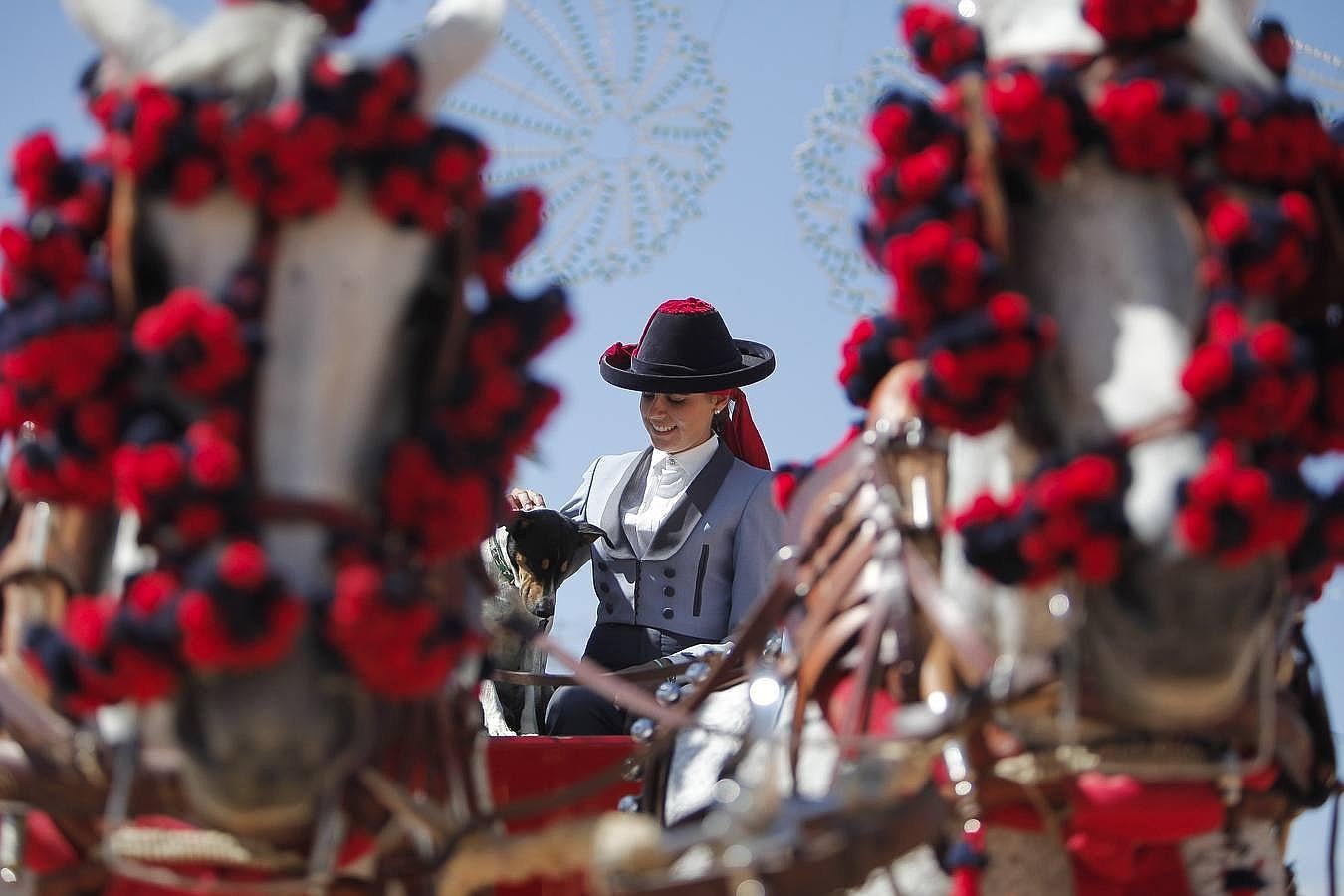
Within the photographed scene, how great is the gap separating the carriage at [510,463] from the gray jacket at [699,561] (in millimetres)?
2473

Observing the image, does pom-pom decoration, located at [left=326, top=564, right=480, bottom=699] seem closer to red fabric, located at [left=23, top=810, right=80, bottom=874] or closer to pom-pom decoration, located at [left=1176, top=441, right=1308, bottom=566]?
red fabric, located at [left=23, top=810, right=80, bottom=874]

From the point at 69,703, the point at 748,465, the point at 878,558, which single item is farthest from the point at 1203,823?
the point at 748,465

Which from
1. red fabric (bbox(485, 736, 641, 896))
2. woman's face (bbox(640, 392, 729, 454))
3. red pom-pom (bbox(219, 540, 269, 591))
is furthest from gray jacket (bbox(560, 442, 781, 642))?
red pom-pom (bbox(219, 540, 269, 591))

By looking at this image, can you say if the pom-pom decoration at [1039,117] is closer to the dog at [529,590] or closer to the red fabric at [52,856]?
the red fabric at [52,856]

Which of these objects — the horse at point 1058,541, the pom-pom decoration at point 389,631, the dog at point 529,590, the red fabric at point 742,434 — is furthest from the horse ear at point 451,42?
the red fabric at point 742,434

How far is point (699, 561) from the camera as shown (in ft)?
17.8

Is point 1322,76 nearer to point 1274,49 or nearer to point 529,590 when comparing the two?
point 1274,49

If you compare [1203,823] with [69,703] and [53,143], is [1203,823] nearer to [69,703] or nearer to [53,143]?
[69,703]

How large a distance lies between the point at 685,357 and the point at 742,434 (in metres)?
0.58

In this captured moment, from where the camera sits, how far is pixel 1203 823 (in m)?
2.68

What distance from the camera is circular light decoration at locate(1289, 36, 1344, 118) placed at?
12.4 feet

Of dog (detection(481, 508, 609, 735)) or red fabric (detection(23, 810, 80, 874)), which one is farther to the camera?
dog (detection(481, 508, 609, 735))

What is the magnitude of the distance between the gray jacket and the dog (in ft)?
0.62

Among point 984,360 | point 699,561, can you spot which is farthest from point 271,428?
point 699,561
